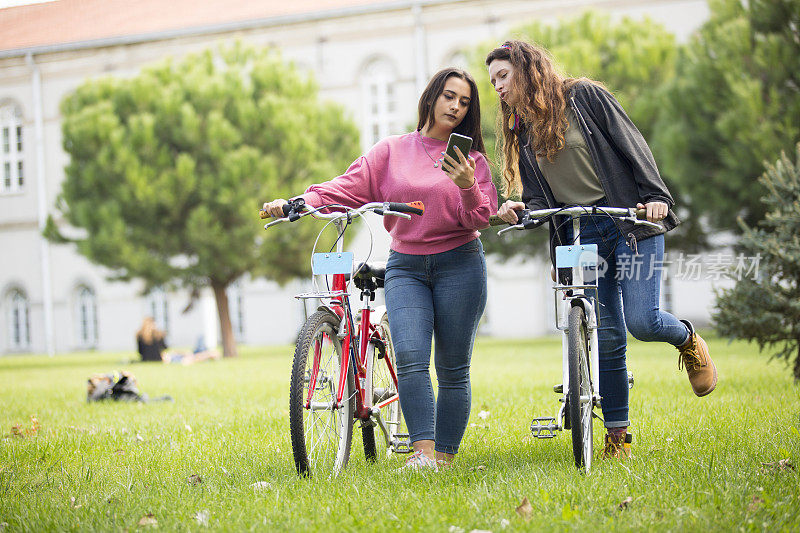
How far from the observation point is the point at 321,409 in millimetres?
4055

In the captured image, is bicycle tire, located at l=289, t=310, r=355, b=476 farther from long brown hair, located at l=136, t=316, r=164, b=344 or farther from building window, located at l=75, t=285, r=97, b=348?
building window, located at l=75, t=285, r=97, b=348

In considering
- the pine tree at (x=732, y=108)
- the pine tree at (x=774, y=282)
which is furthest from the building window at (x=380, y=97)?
the pine tree at (x=774, y=282)

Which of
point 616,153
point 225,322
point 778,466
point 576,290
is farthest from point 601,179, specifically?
point 225,322

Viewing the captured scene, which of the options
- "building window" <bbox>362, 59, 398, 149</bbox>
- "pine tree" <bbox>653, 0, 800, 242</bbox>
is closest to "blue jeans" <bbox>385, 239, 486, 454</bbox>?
"pine tree" <bbox>653, 0, 800, 242</bbox>

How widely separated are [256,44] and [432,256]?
2635 centimetres

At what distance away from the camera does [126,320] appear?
113 ft

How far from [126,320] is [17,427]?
28.4m

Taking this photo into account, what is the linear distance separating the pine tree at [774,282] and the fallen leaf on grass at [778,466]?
4461mm

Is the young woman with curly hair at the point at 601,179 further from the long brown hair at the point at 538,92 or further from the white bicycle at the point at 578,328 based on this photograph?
the white bicycle at the point at 578,328

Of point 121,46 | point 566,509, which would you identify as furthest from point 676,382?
point 121,46

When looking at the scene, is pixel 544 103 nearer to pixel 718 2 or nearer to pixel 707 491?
pixel 707 491

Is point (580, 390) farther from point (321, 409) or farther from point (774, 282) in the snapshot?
point (774, 282)

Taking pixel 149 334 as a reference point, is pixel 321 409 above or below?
above

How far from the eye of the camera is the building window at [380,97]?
30547 mm
